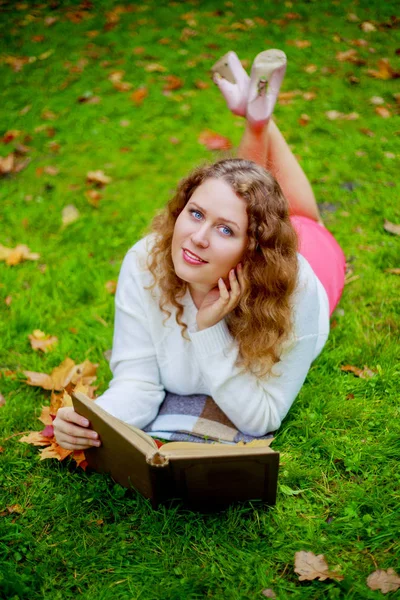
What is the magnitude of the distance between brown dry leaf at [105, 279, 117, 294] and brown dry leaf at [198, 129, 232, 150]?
1.64 m

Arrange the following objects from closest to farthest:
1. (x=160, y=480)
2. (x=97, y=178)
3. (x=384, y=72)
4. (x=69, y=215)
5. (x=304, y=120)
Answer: (x=160, y=480) < (x=69, y=215) < (x=97, y=178) < (x=304, y=120) < (x=384, y=72)

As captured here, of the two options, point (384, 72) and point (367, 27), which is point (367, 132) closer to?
point (384, 72)

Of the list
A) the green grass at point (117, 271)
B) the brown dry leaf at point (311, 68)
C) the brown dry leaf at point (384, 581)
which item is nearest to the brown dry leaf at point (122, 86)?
the green grass at point (117, 271)

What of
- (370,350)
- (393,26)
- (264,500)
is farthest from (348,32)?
(264,500)

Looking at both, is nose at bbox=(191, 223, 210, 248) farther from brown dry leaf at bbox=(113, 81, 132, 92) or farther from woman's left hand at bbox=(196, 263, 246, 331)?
brown dry leaf at bbox=(113, 81, 132, 92)

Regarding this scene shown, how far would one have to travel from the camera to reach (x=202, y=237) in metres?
2.04

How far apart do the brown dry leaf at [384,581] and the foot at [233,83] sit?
2.28 m

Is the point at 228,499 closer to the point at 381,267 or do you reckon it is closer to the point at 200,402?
the point at 200,402

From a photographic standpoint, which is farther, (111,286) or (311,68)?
(311,68)

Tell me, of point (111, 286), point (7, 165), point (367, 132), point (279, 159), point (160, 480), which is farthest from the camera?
point (367, 132)

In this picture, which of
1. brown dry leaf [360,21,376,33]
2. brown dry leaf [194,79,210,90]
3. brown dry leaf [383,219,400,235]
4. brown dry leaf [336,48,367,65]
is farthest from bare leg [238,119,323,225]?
brown dry leaf [360,21,376,33]

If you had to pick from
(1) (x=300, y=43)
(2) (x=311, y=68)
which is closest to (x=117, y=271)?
(2) (x=311, y=68)

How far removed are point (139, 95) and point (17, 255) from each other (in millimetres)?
2292

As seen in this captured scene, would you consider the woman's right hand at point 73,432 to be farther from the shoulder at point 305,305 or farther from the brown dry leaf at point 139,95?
the brown dry leaf at point 139,95
